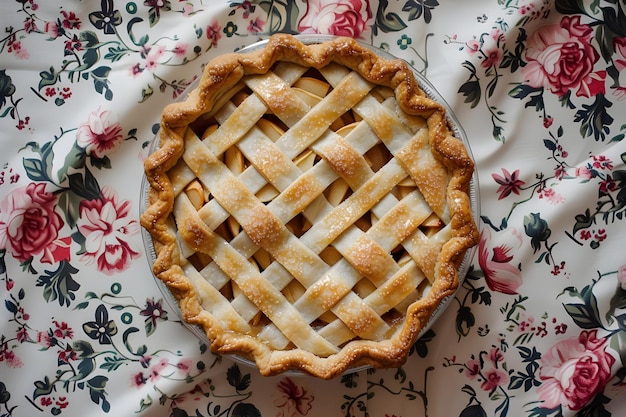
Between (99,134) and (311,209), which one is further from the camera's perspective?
(99,134)

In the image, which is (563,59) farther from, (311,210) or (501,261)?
(311,210)

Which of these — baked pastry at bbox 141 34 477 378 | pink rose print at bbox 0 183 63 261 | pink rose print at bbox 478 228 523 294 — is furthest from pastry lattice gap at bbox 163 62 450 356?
pink rose print at bbox 0 183 63 261

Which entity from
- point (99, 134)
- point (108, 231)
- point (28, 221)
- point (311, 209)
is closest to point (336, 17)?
point (311, 209)

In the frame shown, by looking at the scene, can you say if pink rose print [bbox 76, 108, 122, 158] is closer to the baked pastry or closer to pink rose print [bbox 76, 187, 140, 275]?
pink rose print [bbox 76, 187, 140, 275]

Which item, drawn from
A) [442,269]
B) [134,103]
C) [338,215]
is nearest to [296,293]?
[338,215]

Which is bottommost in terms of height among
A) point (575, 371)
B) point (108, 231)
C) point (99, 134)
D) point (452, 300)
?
point (575, 371)

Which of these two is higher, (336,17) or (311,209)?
(336,17)
